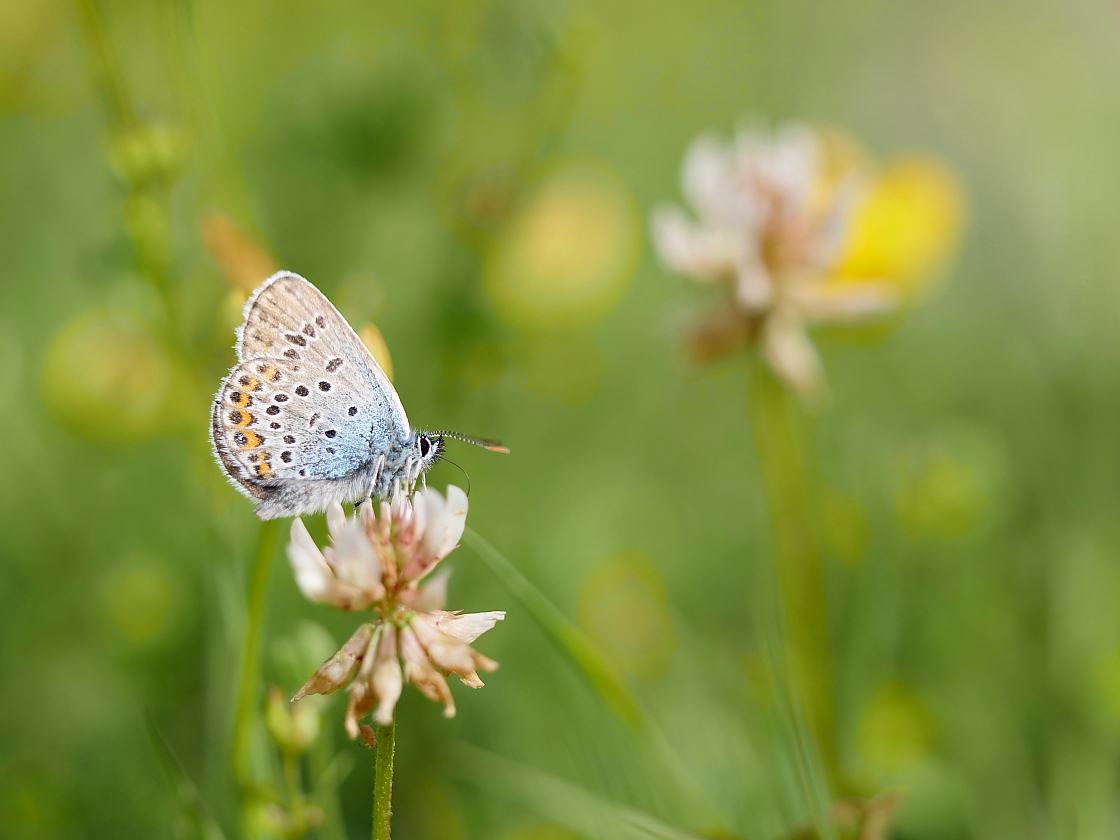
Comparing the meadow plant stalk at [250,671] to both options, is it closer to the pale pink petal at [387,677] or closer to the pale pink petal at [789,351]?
the pale pink petal at [387,677]

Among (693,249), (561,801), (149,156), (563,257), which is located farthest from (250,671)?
(563,257)

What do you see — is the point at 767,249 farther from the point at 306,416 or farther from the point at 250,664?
the point at 250,664

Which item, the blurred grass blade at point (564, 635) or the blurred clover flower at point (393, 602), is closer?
the blurred clover flower at point (393, 602)

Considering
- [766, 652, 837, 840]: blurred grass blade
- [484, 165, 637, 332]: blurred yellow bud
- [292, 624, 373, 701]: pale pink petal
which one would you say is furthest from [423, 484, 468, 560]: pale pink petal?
[484, 165, 637, 332]: blurred yellow bud

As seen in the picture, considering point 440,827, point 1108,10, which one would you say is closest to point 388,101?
point 440,827

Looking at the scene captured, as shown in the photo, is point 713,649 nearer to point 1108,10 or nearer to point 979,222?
point 979,222

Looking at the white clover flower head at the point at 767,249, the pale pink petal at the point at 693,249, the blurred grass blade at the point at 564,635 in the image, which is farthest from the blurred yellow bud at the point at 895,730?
the pale pink petal at the point at 693,249
